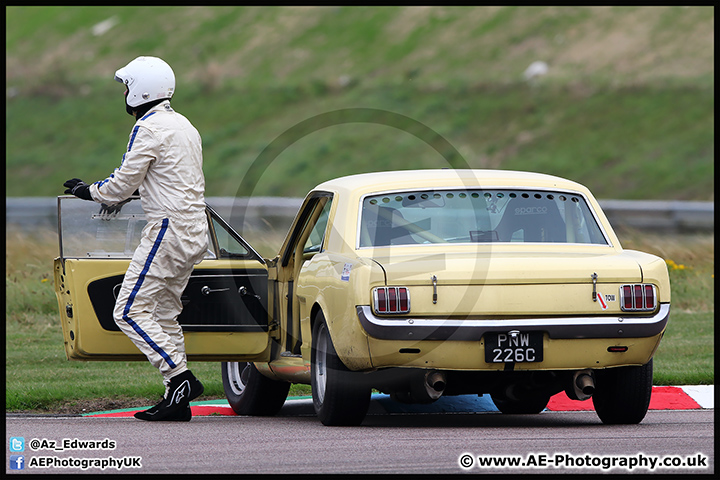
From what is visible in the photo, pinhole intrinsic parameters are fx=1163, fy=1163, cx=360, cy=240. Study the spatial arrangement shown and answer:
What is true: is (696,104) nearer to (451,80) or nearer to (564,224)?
(451,80)

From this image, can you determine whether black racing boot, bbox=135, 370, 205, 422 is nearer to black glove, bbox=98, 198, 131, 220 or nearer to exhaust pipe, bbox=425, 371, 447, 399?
black glove, bbox=98, 198, 131, 220

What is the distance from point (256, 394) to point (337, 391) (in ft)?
5.71

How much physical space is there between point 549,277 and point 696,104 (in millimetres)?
25892

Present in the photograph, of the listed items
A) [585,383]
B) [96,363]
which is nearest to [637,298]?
[585,383]

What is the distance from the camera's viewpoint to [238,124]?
36.9 m

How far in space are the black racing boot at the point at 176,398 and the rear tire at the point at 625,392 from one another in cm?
260

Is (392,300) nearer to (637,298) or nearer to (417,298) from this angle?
(417,298)

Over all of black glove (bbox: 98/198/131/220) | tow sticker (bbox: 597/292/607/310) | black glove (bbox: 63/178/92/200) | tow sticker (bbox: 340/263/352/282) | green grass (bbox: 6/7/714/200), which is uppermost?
green grass (bbox: 6/7/714/200)

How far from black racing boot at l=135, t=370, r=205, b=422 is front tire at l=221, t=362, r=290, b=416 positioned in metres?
1.03

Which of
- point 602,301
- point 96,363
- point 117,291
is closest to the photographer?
point 602,301

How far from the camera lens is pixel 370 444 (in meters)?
6.30

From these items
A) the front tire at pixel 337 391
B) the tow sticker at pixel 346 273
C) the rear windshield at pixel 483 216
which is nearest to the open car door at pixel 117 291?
the front tire at pixel 337 391

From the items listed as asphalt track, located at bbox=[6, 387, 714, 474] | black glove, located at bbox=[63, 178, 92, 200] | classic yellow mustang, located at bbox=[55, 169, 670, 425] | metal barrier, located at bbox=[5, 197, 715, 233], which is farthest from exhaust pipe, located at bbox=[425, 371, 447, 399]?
metal barrier, located at bbox=[5, 197, 715, 233]

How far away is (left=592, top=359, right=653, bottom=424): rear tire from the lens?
7191mm
